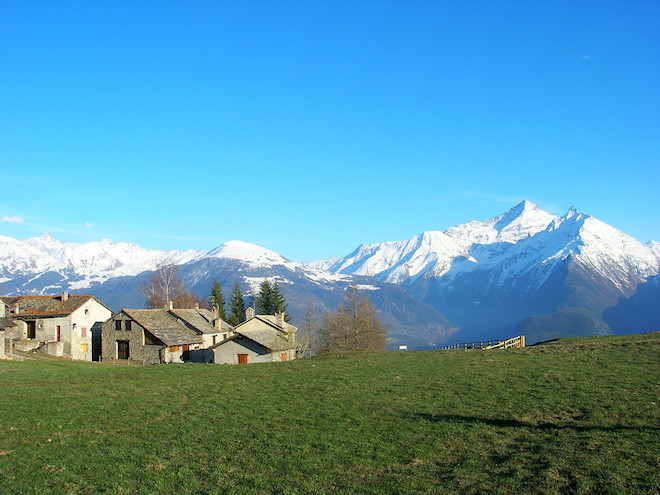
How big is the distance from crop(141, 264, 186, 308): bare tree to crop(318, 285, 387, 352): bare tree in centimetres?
3142

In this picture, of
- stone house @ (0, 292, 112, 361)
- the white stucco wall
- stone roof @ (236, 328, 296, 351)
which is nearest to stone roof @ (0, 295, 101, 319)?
stone house @ (0, 292, 112, 361)

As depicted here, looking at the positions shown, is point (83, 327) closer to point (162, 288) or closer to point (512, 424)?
point (162, 288)

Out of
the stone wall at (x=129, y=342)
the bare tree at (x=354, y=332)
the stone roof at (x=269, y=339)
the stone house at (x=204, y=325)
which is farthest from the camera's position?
the bare tree at (x=354, y=332)

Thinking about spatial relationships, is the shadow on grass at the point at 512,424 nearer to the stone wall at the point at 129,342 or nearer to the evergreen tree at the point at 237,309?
the stone wall at the point at 129,342

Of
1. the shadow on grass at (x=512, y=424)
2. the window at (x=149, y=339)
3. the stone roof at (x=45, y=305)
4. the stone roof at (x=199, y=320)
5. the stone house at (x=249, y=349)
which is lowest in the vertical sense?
the shadow on grass at (x=512, y=424)

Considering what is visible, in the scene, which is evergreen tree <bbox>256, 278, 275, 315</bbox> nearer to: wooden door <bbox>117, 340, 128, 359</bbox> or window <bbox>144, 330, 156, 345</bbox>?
wooden door <bbox>117, 340, 128, 359</bbox>

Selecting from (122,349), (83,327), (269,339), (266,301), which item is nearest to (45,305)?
(83,327)

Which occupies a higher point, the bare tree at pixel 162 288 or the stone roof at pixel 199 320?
the bare tree at pixel 162 288

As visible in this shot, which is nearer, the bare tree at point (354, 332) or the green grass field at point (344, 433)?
the green grass field at point (344, 433)

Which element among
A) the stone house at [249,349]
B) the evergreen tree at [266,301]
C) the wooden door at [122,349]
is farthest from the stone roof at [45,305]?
the evergreen tree at [266,301]

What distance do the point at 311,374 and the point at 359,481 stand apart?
70.8 feet

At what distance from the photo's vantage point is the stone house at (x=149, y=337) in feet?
201

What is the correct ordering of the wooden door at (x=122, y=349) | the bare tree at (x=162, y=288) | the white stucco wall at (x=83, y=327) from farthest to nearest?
the bare tree at (x=162, y=288), the white stucco wall at (x=83, y=327), the wooden door at (x=122, y=349)

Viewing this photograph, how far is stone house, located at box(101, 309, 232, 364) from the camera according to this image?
61281mm
